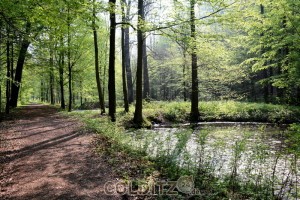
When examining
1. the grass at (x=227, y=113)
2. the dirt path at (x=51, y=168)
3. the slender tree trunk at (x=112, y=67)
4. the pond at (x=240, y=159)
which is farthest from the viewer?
the grass at (x=227, y=113)

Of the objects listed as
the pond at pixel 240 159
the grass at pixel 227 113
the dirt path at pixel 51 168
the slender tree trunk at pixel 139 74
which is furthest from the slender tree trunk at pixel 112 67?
the pond at pixel 240 159

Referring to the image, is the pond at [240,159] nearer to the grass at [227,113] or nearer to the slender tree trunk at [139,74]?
the slender tree trunk at [139,74]

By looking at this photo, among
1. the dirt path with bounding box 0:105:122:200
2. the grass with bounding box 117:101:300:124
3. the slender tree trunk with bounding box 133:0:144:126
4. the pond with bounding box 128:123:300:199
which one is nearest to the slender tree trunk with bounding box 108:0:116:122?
the slender tree trunk with bounding box 133:0:144:126

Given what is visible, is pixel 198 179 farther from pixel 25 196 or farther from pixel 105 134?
pixel 105 134

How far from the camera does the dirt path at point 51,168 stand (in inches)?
190

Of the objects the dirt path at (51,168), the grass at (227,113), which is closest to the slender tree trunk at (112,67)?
the dirt path at (51,168)

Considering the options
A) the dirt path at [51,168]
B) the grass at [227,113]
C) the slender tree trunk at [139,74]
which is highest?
the slender tree trunk at [139,74]

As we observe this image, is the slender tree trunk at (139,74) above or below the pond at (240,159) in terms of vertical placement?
above

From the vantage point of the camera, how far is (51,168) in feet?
20.1

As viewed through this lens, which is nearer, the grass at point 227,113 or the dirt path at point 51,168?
the dirt path at point 51,168

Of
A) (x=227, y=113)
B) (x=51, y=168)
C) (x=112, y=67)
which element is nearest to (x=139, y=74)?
(x=112, y=67)

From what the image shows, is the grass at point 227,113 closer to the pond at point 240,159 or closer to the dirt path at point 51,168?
the pond at point 240,159

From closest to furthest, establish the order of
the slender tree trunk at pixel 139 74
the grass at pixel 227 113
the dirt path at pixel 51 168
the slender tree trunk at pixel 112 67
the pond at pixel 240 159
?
the dirt path at pixel 51 168
the pond at pixel 240 159
the slender tree trunk at pixel 112 67
the slender tree trunk at pixel 139 74
the grass at pixel 227 113

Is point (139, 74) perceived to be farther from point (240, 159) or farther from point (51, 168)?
point (240, 159)
